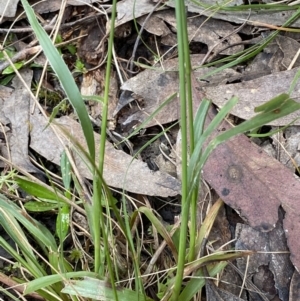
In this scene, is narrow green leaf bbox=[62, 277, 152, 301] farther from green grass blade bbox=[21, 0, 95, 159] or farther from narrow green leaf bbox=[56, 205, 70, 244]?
green grass blade bbox=[21, 0, 95, 159]

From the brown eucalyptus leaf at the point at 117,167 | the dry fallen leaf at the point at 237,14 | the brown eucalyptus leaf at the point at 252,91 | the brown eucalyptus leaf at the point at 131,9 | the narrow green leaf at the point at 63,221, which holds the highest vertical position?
the brown eucalyptus leaf at the point at 131,9

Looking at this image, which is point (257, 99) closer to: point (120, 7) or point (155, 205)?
point (155, 205)

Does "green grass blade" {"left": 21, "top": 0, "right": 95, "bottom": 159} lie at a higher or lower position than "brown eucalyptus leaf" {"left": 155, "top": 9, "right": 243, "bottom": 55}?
higher

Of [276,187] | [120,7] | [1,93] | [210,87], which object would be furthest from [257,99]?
[1,93]

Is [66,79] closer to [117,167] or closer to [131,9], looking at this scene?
[117,167]

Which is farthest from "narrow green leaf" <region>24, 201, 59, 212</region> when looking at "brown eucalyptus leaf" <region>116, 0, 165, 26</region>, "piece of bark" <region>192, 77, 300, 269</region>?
"brown eucalyptus leaf" <region>116, 0, 165, 26</region>

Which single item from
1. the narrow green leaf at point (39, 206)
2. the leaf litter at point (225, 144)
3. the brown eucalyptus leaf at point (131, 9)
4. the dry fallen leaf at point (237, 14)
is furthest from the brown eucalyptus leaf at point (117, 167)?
the dry fallen leaf at point (237, 14)

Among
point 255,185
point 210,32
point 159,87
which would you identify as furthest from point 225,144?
point 210,32

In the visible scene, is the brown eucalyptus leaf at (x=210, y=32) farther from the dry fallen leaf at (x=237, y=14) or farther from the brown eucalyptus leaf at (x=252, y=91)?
the brown eucalyptus leaf at (x=252, y=91)
